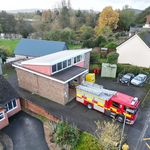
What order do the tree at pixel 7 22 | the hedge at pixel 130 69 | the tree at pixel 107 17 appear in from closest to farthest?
the hedge at pixel 130 69, the tree at pixel 107 17, the tree at pixel 7 22

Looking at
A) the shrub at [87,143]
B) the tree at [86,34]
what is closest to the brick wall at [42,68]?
the shrub at [87,143]

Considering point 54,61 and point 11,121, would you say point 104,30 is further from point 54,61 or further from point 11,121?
point 11,121

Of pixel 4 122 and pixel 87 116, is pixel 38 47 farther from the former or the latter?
pixel 87 116

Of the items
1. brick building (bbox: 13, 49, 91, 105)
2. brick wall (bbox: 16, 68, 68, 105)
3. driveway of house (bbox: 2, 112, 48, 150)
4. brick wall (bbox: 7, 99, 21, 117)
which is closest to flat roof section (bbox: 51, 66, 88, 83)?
brick building (bbox: 13, 49, 91, 105)

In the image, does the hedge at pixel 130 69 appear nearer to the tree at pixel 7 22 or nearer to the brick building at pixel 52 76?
the brick building at pixel 52 76

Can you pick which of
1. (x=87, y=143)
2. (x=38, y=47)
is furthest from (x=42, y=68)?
(x=38, y=47)

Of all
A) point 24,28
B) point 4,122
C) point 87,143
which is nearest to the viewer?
point 87,143
